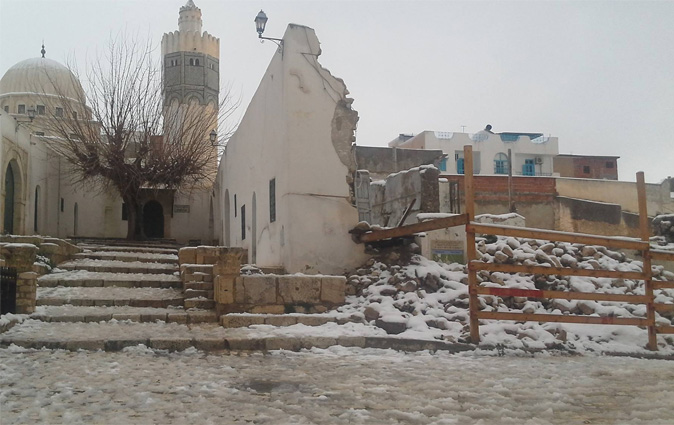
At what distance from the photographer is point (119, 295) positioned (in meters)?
9.33

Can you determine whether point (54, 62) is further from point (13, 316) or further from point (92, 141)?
point (13, 316)

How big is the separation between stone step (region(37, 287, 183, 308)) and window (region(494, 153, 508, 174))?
31687 millimetres

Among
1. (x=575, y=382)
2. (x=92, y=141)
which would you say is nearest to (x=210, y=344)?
(x=575, y=382)

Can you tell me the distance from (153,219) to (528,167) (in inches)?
935

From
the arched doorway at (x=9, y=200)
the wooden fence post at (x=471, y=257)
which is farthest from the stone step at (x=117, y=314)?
the arched doorway at (x=9, y=200)

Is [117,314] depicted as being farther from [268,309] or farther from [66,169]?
[66,169]

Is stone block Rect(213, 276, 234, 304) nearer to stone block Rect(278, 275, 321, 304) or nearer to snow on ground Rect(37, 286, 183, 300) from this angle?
stone block Rect(278, 275, 321, 304)

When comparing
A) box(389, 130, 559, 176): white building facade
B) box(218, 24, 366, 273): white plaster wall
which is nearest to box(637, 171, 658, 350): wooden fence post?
box(218, 24, 366, 273): white plaster wall

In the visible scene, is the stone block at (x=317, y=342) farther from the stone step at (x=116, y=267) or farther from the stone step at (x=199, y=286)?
the stone step at (x=116, y=267)

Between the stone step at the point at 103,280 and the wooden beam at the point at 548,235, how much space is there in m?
5.77

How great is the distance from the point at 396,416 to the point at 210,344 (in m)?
3.11

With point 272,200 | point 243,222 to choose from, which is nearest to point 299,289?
point 272,200

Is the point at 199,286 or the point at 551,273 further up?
the point at 551,273

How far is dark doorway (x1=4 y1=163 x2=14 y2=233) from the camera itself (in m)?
21.7
